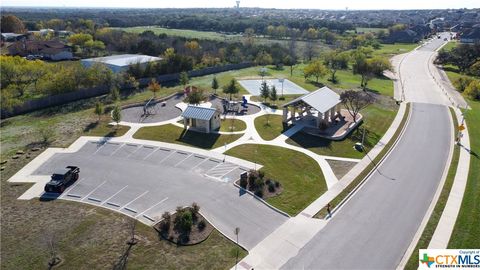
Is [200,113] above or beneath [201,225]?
above

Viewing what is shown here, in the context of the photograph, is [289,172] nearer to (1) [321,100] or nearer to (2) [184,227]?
(2) [184,227]

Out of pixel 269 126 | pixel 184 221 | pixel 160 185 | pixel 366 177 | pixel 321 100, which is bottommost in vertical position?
pixel 366 177

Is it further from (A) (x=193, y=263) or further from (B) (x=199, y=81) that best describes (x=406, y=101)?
(A) (x=193, y=263)

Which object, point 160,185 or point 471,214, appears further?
point 160,185

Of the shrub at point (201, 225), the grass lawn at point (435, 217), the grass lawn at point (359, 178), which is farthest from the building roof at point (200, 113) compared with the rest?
the grass lawn at point (435, 217)

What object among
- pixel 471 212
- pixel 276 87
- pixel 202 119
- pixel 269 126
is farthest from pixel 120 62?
pixel 471 212
